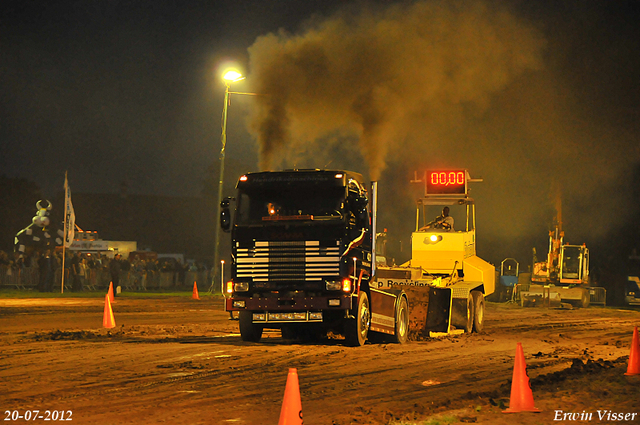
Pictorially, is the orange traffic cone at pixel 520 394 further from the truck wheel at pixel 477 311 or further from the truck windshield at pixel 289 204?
the truck wheel at pixel 477 311

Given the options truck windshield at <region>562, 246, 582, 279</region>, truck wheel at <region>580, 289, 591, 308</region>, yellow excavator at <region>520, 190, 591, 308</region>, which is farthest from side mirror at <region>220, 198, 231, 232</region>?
truck windshield at <region>562, 246, 582, 279</region>

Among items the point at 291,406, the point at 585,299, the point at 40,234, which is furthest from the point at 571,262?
the point at 40,234

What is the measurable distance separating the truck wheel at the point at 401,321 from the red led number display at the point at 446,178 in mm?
5644

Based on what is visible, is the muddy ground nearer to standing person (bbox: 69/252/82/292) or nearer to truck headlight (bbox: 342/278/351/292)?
truck headlight (bbox: 342/278/351/292)

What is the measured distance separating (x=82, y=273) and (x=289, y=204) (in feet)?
79.5

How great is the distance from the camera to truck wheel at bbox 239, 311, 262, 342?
14852 mm

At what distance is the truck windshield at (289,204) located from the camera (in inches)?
569

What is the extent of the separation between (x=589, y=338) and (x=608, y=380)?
7857mm

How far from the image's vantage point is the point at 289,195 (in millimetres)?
14680

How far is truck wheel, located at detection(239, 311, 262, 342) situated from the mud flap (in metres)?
4.15

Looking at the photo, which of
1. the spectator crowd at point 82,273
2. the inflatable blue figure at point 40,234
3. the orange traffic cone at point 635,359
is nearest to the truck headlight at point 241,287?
the orange traffic cone at point 635,359

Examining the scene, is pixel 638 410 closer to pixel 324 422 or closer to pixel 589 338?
pixel 324 422

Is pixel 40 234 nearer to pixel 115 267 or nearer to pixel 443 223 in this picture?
pixel 115 267

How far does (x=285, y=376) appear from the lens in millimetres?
10789
